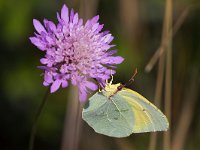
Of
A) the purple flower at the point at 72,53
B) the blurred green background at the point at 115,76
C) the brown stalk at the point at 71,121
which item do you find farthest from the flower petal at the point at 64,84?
the blurred green background at the point at 115,76

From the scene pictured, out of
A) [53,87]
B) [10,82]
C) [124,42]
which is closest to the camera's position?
[53,87]

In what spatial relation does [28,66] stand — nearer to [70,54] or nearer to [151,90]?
[151,90]

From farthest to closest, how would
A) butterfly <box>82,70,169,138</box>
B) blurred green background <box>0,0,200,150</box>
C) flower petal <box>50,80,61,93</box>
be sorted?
blurred green background <box>0,0,200,150</box>
butterfly <box>82,70,169,138</box>
flower petal <box>50,80,61,93</box>

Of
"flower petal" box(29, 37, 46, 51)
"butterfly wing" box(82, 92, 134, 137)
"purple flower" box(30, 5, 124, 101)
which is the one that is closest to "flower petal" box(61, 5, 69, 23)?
"purple flower" box(30, 5, 124, 101)

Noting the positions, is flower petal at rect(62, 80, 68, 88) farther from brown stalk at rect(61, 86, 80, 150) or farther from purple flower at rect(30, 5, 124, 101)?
brown stalk at rect(61, 86, 80, 150)

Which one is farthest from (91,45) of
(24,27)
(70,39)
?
(24,27)

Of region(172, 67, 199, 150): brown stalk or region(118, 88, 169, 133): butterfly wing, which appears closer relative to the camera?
region(118, 88, 169, 133): butterfly wing
